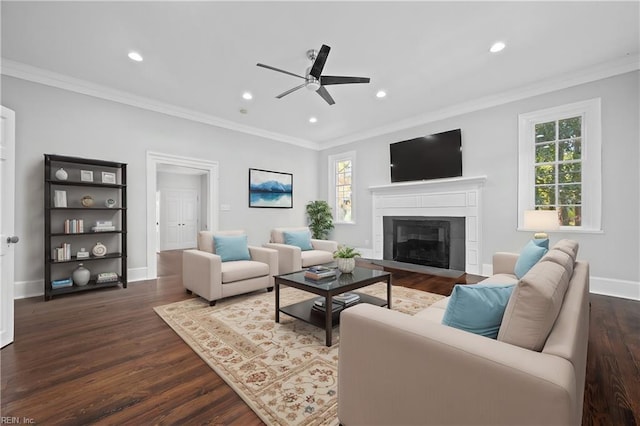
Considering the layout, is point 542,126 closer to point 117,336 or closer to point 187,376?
point 187,376

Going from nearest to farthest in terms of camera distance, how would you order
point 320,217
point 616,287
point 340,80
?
point 340,80
point 616,287
point 320,217

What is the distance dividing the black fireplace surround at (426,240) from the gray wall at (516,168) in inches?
15.7

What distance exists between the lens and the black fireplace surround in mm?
4875

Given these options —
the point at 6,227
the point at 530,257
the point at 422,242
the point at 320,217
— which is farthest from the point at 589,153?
the point at 6,227

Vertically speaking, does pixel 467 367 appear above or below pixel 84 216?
below

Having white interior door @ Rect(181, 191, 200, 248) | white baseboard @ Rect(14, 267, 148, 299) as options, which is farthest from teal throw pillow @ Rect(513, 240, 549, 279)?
white interior door @ Rect(181, 191, 200, 248)

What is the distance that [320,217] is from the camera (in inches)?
266

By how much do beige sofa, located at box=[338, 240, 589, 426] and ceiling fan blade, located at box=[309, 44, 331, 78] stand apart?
7.81ft

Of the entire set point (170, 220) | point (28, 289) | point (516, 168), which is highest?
point (516, 168)

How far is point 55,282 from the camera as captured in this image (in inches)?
140

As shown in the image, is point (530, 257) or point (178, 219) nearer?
point (530, 257)

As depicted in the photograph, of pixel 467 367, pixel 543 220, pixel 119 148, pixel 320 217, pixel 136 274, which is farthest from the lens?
pixel 320 217

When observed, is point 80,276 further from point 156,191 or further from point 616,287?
point 616,287

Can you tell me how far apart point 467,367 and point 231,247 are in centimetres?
325
